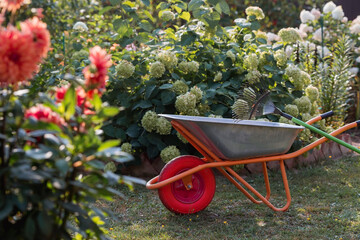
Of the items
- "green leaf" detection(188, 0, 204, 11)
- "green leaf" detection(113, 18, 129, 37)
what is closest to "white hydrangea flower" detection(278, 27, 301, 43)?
"green leaf" detection(188, 0, 204, 11)

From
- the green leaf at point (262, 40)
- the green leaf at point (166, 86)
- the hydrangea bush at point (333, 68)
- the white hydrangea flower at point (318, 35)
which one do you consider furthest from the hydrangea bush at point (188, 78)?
the white hydrangea flower at point (318, 35)

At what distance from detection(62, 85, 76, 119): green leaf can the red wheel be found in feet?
4.98

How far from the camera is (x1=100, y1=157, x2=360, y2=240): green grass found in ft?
8.27

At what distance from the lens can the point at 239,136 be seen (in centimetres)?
262

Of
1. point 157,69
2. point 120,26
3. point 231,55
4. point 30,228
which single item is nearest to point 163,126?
point 157,69

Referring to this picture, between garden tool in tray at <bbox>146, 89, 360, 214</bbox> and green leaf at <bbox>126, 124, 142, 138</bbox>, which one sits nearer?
→ garden tool in tray at <bbox>146, 89, 360, 214</bbox>

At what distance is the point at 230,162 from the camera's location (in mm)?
2674

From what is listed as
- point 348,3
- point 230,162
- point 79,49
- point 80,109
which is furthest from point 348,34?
point 80,109

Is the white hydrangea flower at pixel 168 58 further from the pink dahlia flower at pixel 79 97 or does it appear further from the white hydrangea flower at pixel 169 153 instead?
the pink dahlia flower at pixel 79 97

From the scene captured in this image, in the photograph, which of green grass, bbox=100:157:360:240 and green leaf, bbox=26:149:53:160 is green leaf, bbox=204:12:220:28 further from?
green leaf, bbox=26:149:53:160

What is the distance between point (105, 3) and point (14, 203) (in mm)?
7580

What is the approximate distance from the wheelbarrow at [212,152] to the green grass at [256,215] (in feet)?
0.37

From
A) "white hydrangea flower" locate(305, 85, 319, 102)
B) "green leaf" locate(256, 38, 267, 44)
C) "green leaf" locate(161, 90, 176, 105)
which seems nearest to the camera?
"green leaf" locate(161, 90, 176, 105)

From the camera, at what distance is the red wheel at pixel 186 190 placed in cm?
272
